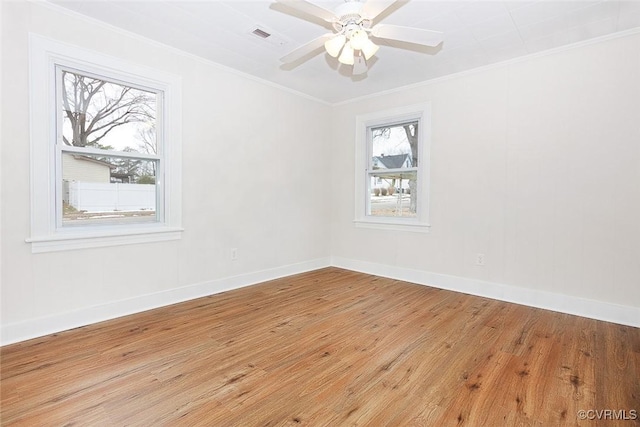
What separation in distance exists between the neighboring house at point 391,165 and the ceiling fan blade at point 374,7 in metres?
2.56

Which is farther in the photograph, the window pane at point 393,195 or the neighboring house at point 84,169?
the window pane at point 393,195

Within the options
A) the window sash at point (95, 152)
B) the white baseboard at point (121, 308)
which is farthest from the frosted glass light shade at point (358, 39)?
the white baseboard at point (121, 308)

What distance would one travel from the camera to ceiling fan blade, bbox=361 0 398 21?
184 cm

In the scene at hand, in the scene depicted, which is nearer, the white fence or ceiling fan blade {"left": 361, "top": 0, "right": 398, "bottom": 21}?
ceiling fan blade {"left": 361, "top": 0, "right": 398, "bottom": 21}

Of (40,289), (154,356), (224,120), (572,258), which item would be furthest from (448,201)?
(40,289)

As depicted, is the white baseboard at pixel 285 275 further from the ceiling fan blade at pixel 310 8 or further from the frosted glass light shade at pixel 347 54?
the ceiling fan blade at pixel 310 8

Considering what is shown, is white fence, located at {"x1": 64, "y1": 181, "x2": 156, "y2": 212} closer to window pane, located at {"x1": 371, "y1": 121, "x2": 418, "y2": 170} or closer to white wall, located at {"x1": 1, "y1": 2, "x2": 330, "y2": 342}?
white wall, located at {"x1": 1, "y1": 2, "x2": 330, "y2": 342}

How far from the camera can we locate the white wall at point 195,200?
2.36 meters

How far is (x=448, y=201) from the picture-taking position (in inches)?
153

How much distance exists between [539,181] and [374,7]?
8.27 ft

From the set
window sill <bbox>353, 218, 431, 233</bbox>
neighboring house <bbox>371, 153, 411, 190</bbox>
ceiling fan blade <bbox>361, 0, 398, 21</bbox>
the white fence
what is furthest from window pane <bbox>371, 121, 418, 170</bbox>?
the white fence

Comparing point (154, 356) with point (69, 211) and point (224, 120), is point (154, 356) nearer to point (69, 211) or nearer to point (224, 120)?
point (69, 211)

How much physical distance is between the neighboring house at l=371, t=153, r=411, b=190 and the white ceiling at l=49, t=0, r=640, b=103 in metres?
1.17

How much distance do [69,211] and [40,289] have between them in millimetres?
655
